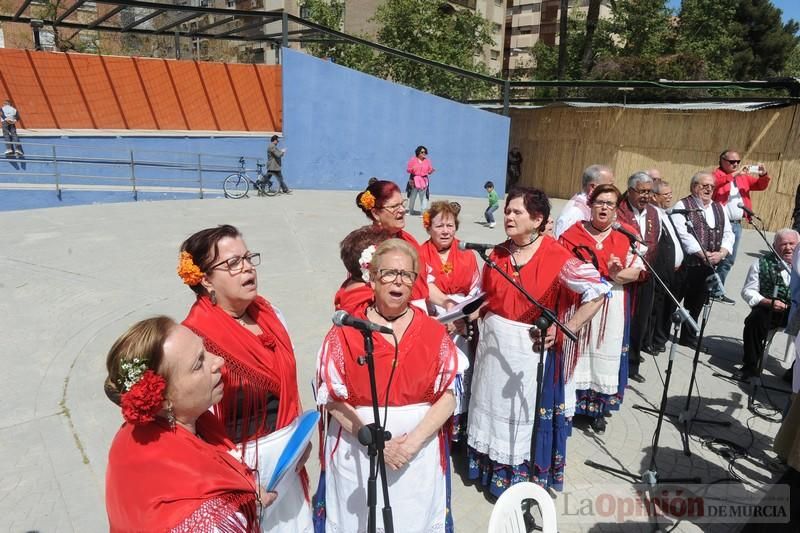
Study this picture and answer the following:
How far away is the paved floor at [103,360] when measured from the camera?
3.55 metres

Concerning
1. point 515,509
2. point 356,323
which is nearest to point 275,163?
point 356,323

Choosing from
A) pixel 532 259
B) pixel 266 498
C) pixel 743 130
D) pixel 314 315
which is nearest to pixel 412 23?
pixel 743 130

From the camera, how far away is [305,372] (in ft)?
17.4

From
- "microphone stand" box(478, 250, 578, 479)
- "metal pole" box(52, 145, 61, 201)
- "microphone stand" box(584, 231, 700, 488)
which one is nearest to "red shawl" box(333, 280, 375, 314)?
"microphone stand" box(478, 250, 578, 479)

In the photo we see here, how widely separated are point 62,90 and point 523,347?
15.9m

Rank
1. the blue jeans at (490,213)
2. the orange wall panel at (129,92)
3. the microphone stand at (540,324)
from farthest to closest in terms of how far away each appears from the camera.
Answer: the orange wall panel at (129,92)
the blue jeans at (490,213)
the microphone stand at (540,324)

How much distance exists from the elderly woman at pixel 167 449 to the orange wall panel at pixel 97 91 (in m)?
15.6

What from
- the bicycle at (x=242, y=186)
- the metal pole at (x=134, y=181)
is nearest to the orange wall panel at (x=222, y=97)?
the bicycle at (x=242, y=186)

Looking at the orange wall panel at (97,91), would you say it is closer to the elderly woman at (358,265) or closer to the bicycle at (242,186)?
the bicycle at (242,186)

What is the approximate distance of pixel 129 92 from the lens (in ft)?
49.9

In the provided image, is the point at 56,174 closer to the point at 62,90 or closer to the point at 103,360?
the point at 62,90

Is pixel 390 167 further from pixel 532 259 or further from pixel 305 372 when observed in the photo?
pixel 532 259

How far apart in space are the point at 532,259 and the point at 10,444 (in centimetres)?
392

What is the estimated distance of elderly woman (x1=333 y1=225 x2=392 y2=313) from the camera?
2.95 m
